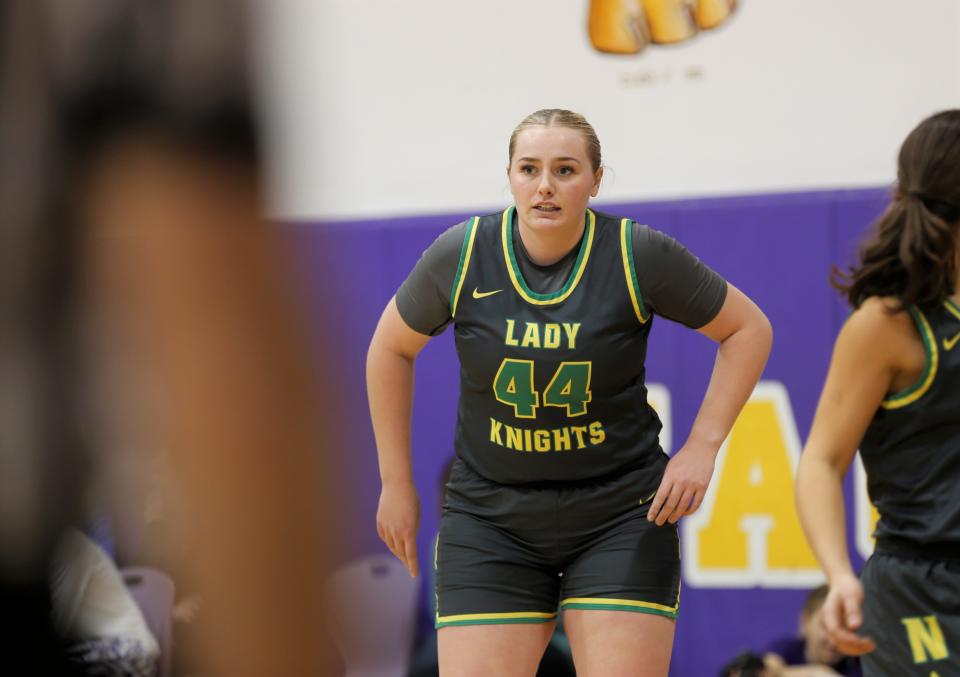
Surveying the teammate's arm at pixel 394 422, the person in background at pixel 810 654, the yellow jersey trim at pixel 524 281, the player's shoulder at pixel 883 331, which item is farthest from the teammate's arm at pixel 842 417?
the person in background at pixel 810 654

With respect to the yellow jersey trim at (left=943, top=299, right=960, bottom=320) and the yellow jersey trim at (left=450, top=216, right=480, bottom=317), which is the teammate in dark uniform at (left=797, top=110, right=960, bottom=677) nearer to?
the yellow jersey trim at (left=943, top=299, right=960, bottom=320)

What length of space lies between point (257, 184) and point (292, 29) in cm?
14

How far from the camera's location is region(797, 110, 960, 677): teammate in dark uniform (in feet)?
8.42

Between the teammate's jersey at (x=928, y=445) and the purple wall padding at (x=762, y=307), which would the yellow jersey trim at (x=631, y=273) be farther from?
the purple wall padding at (x=762, y=307)

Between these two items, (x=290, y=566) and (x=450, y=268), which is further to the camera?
(x=450, y=268)

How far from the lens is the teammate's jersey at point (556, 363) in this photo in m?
3.11

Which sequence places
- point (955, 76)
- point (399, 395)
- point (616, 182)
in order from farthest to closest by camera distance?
1. point (616, 182)
2. point (955, 76)
3. point (399, 395)

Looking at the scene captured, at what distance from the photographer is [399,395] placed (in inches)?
134

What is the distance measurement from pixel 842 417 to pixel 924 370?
191 mm

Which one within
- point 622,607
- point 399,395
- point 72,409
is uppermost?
point 72,409

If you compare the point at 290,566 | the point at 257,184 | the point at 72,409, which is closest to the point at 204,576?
the point at 290,566

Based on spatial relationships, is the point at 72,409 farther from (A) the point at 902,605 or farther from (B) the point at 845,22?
(B) the point at 845,22

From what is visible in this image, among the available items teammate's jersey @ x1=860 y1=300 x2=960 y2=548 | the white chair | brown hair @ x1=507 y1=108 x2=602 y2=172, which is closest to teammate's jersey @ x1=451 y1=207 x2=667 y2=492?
brown hair @ x1=507 y1=108 x2=602 y2=172

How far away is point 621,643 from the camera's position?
3.02 metres
